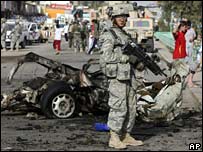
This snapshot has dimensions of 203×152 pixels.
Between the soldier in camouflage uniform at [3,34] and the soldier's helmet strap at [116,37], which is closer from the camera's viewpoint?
the soldier's helmet strap at [116,37]

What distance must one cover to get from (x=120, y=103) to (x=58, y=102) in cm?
279

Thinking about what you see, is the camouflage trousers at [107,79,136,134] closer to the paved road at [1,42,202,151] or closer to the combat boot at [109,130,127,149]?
the combat boot at [109,130,127,149]

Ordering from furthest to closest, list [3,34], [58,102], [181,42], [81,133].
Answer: [3,34] < [181,42] < [58,102] < [81,133]

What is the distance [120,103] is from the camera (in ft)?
24.8

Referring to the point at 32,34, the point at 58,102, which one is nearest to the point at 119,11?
the point at 58,102

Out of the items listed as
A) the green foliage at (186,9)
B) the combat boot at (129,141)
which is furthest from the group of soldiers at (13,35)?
the combat boot at (129,141)

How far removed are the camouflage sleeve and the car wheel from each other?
114 inches

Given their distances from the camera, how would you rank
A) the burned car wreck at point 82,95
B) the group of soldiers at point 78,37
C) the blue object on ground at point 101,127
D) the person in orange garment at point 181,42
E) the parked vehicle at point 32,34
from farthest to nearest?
the group of soldiers at point 78,37, the parked vehicle at point 32,34, the person in orange garment at point 181,42, the burned car wreck at point 82,95, the blue object on ground at point 101,127

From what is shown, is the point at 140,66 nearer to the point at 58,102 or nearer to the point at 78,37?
the point at 58,102

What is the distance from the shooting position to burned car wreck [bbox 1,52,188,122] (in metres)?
9.74

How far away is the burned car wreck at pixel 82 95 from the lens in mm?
9742

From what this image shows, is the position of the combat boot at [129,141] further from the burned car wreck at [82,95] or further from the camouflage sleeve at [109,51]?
the burned car wreck at [82,95]

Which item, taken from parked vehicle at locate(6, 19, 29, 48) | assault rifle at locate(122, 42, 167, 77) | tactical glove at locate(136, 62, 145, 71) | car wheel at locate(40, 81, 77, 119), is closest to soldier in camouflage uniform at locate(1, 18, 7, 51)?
parked vehicle at locate(6, 19, 29, 48)

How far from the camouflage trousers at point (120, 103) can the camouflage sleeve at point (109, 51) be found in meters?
0.30
